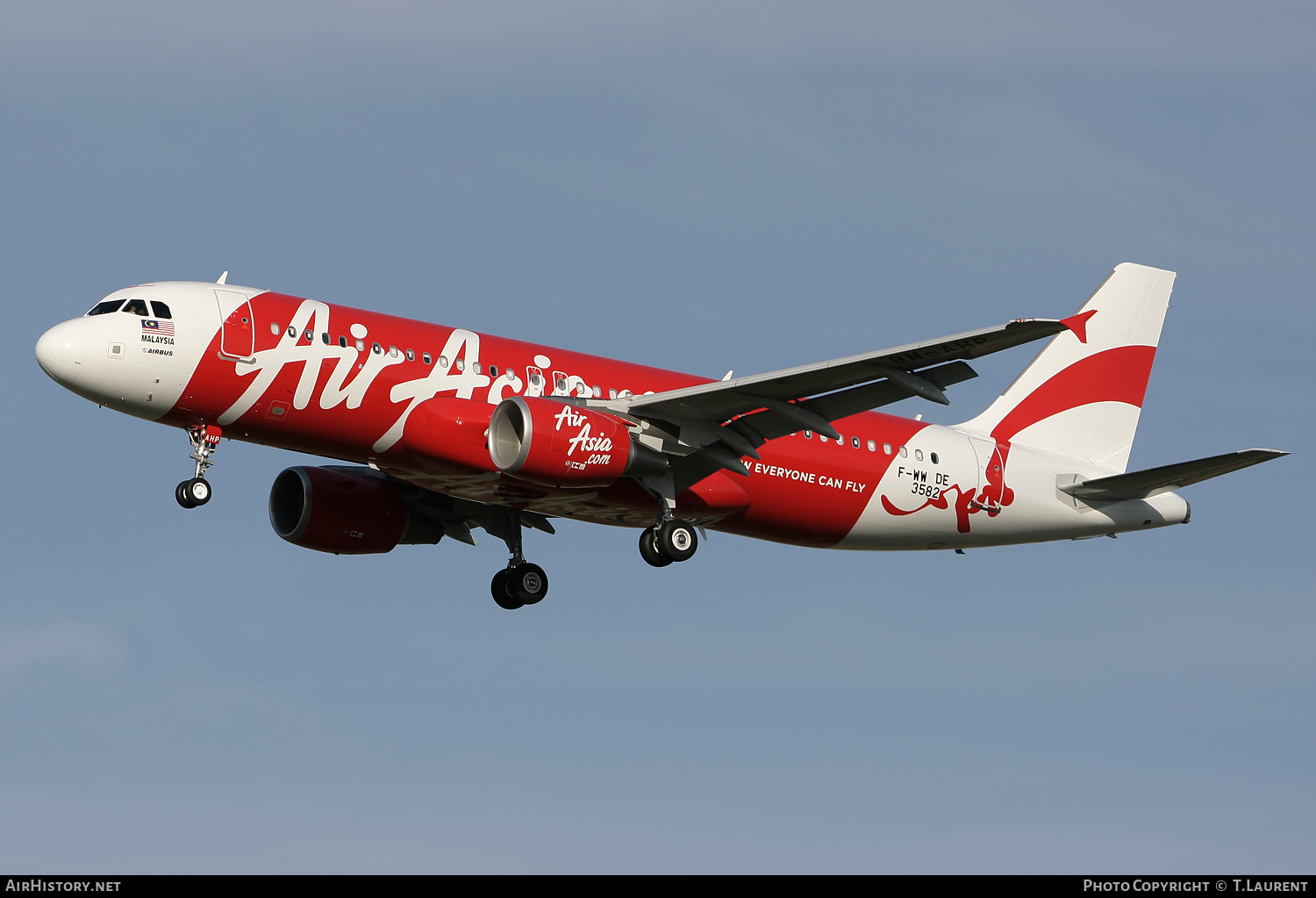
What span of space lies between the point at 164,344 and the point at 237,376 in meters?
1.53

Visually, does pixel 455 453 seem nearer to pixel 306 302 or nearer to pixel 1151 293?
pixel 306 302

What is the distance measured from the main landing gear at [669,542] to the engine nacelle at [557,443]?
2.15 m

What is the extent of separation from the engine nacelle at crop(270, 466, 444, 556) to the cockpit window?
24.9ft

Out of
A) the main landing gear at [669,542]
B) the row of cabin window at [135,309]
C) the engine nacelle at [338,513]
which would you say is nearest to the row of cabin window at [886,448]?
the main landing gear at [669,542]

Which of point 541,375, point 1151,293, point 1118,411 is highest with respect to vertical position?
point 1151,293

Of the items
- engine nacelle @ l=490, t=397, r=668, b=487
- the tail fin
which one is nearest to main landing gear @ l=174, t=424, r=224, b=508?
engine nacelle @ l=490, t=397, r=668, b=487

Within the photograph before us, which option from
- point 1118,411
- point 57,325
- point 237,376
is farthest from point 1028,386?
point 57,325

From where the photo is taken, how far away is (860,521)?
3881 cm

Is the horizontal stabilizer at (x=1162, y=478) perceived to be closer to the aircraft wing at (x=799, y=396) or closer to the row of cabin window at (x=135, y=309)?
the aircraft wing at (x=799, y=396)

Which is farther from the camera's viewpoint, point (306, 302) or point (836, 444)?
point (836, 444)

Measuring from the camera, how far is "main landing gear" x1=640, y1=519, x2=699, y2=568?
36.0 metres

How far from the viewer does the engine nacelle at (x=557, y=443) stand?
33.1m

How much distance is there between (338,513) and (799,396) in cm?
1197

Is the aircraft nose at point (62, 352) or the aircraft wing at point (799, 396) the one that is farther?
the aircraft nose at point (62, 352)
